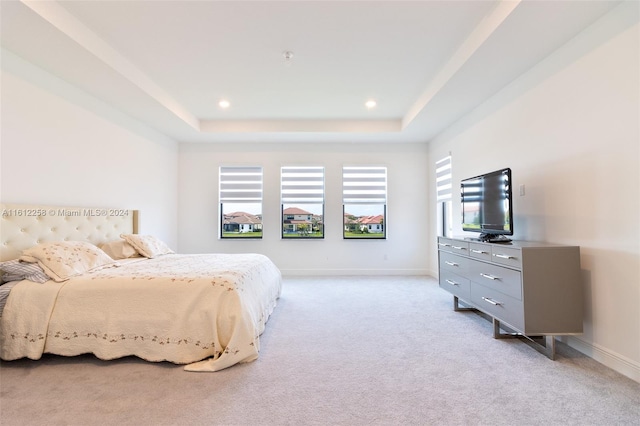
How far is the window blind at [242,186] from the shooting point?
6.07 m

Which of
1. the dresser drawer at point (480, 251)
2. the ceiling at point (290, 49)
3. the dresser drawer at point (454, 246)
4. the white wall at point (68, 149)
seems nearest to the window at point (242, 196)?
the white wall at point (68, 149)

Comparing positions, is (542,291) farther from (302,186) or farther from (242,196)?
(242,196)

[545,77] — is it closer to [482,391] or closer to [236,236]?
[482,391]

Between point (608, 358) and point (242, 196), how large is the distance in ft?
17.9

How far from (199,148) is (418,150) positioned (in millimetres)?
4315

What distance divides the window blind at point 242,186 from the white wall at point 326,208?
142mm


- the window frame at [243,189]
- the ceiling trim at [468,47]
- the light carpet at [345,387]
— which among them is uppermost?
the ceiling trim at [468,47]

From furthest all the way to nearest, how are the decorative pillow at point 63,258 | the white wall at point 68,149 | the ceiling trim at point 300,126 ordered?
the ceiling trim at point 300,126
the white wall at point 68,149
the decorative pillow at point 63,258

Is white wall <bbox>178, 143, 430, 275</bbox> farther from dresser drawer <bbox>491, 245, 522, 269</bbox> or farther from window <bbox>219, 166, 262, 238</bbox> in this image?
dresser drawer <bbox>491, 245, 522, 269</bbox>

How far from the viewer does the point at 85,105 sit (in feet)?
11.9

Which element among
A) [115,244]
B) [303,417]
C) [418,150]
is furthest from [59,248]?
[418,150]

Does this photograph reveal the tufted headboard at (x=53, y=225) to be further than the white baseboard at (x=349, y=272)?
No

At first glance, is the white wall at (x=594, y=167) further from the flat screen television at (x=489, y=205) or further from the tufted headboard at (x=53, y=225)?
the tufted headboard at (x=53, y=225)

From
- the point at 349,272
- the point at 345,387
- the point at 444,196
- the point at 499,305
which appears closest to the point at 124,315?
the point at 345,387
